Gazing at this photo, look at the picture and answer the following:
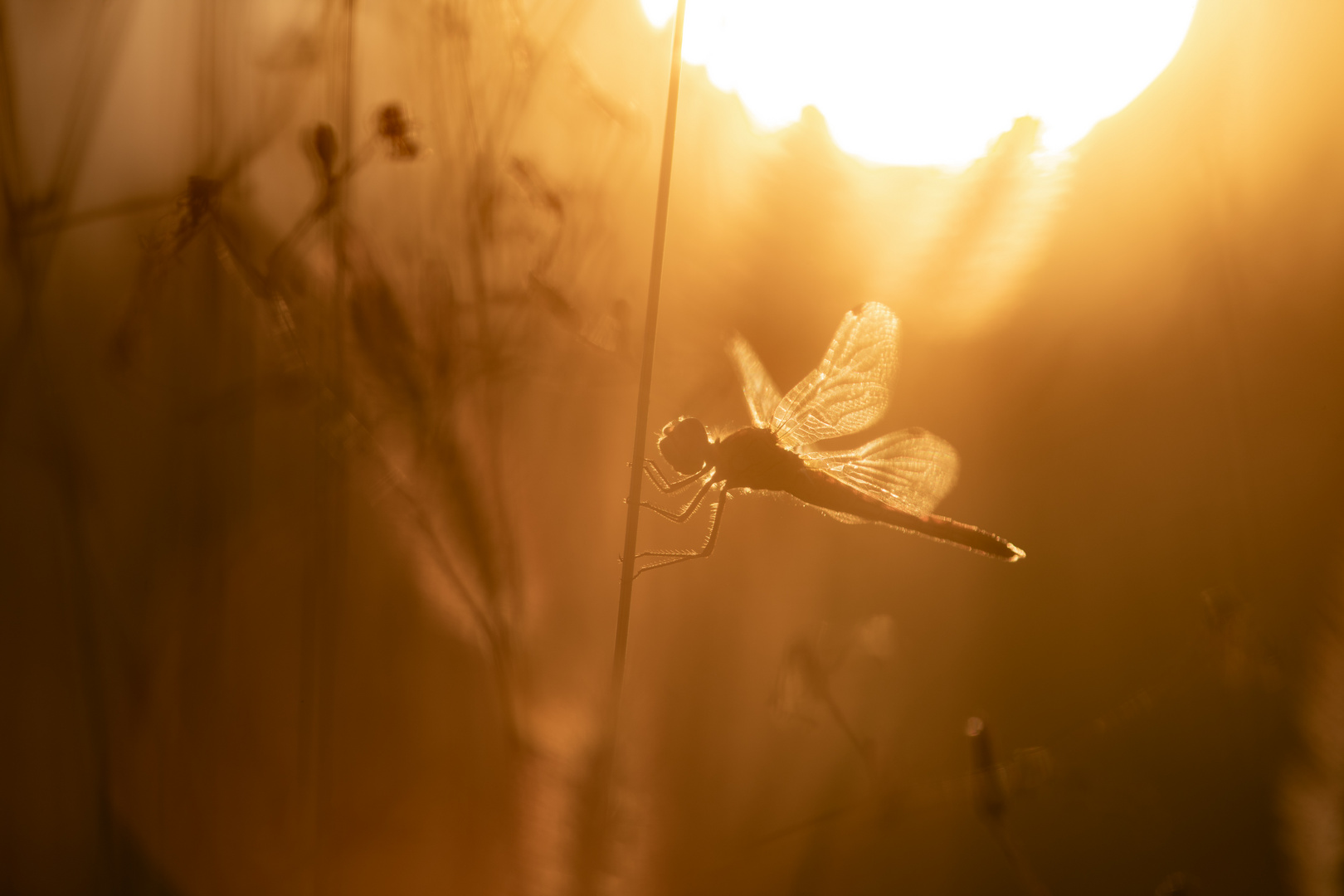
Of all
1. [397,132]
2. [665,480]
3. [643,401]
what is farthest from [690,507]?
[397,132]

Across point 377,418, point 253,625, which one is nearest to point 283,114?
point 377,418

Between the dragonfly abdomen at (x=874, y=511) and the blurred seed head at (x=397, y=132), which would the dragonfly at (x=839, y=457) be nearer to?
the dragonfly abdomen at (x=874, y=511)

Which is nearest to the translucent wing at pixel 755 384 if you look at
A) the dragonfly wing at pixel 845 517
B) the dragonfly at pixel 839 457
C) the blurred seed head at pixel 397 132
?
the dragonfly at pixel 839 457

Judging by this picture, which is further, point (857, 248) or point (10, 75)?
point (857, 248)

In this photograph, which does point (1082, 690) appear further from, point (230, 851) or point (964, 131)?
point (230, 851)

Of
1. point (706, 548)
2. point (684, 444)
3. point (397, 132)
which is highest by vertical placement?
point (397, 132)

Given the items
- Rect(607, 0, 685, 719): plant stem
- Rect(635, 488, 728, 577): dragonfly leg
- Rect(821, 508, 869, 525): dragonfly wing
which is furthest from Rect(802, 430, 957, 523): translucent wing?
Rect(607, 0, 685, 719): plant stem

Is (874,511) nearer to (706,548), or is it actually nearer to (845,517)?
(845,517)
